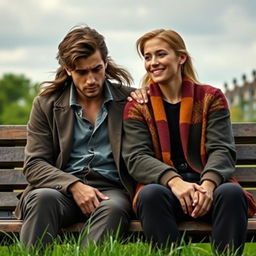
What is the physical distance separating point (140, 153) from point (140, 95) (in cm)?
43

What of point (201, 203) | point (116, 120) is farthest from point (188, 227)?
point (116, 120)

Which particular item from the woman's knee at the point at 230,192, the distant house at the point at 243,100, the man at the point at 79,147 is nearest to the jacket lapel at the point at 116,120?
the man at the point at 79,147

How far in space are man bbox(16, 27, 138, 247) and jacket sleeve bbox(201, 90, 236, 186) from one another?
21.0 inches

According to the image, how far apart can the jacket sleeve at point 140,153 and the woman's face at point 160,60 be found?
8.5 inches

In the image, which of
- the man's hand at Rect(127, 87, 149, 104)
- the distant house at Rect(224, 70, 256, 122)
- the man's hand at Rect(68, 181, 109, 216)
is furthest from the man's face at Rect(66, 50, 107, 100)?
the distant house at Rect(224, 70, 256, 122)

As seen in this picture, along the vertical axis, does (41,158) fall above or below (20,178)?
above

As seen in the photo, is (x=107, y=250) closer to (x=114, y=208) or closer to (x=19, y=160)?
(x=114, y=208)

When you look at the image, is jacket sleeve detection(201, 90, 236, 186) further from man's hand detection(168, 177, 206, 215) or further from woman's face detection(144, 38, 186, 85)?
woman's face detection(144, 38, 186, 85)

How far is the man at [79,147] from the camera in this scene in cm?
557

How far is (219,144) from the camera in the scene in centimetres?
583

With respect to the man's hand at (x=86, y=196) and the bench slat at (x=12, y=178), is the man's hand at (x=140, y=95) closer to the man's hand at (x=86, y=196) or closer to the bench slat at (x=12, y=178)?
the man's hand at (x=86, y=196)

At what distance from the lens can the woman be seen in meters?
5.38

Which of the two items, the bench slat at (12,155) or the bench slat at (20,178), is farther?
the bench slat at (12,155)

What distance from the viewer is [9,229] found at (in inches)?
223
